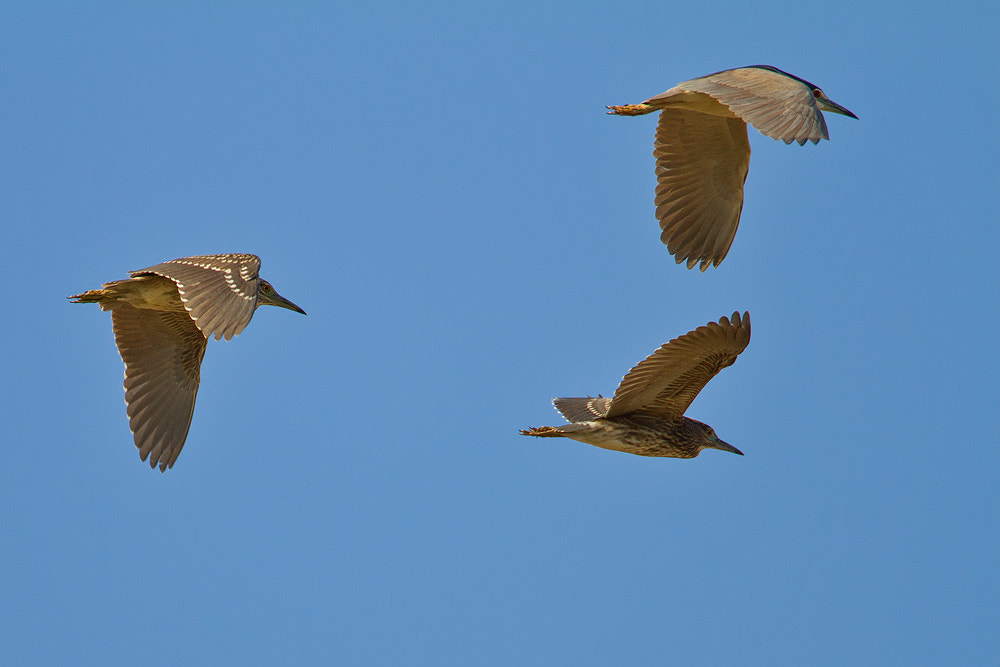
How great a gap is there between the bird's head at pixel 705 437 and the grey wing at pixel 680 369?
1.08 feet

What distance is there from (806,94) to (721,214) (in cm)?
247

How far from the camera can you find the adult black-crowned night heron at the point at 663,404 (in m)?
9.95

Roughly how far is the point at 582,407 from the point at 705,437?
3.88ft

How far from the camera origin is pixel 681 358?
10.2m

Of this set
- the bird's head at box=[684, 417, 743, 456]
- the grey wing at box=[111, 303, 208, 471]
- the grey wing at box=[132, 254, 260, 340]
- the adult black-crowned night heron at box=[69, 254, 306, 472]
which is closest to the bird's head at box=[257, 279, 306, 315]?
the adult black-crowned night heron at box=[69, 254, 306, 472]

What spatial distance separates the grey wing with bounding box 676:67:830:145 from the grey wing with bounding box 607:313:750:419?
1.59m

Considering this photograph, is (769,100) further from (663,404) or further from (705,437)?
(705,437)

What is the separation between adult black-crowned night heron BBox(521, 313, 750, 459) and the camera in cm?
995

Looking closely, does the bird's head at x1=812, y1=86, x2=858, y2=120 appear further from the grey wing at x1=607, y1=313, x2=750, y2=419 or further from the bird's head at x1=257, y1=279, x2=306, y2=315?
the bird's head at x1=257, y1=279, x2=306, y2=315

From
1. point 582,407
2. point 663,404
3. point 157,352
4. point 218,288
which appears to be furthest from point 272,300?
point 663,404

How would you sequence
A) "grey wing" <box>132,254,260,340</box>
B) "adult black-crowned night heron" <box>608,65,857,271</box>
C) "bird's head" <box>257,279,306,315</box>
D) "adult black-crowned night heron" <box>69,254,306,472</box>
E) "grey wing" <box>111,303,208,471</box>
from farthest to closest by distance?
"bird's head" <box>257,279,306,315</box> → "grey wing" <box>111,303,208,471</box> → "adult black-crowned night heron" <box>608,65,857,271</box> → "adult black-crowned night heron" <box>69,254,306,472</box> → "grey wing" <box>132,254,260,340</box>

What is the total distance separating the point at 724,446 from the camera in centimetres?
1175

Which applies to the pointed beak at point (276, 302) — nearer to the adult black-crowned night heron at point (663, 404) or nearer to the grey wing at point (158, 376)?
the grey wing at point (158, 376)

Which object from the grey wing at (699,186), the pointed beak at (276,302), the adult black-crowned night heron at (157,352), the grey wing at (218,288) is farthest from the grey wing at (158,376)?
the grey wing at (699,186)
